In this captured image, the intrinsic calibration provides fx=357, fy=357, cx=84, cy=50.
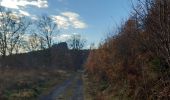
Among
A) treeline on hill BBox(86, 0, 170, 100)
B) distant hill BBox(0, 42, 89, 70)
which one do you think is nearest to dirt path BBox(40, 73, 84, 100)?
treeline on hill BBox(86, 0, 170, 100)

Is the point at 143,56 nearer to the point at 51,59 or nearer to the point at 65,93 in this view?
the point at 65,93

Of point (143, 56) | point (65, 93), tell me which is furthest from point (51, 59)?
point (143, 56)

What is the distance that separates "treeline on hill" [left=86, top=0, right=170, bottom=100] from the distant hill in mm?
44156

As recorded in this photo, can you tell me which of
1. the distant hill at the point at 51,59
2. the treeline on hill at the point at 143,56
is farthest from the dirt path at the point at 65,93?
the distant hill at the point at 51,59

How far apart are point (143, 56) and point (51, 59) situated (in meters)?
89.9

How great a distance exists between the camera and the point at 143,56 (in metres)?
20.8

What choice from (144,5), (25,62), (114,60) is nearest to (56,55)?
(25,62)

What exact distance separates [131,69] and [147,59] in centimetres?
545

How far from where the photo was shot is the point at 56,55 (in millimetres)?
113062

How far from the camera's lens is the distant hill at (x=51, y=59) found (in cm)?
8478

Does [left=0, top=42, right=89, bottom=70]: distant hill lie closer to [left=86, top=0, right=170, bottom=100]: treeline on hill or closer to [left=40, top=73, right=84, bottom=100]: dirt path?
[left=40, top=73, right=84, bottom=100]: dirt path

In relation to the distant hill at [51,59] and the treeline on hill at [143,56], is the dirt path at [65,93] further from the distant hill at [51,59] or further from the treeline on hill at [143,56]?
the distant hill at [51,59]

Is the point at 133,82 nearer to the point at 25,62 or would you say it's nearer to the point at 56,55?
the point at 25,62

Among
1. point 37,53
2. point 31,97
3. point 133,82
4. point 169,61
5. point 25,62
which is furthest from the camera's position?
point 37,53
